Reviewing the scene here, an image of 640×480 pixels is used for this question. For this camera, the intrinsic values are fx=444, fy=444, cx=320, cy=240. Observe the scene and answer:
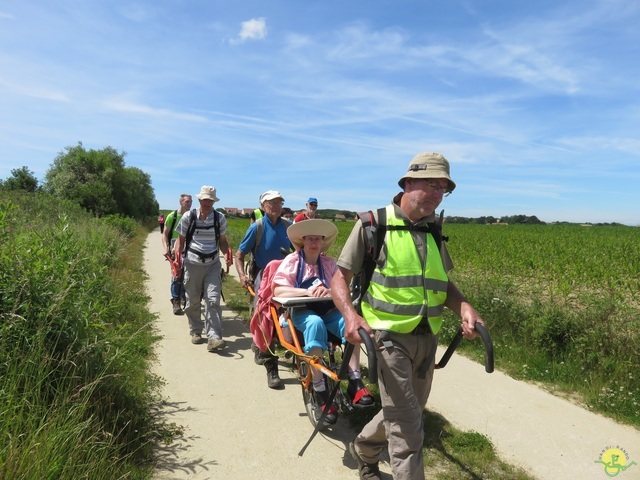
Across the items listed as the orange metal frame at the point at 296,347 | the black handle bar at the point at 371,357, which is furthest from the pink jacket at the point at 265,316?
the black handle bar at the point at 371,357

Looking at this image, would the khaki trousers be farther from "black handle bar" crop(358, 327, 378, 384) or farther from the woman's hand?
the woman's hand

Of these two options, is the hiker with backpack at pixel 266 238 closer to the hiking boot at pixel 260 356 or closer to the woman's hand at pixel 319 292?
the hiking boot at pixel 260 356

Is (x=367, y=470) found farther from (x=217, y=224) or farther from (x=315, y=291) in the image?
(x=217, y=224)

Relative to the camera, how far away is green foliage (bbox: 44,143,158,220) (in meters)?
37.7

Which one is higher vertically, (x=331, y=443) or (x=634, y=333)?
(x=634, y=333)

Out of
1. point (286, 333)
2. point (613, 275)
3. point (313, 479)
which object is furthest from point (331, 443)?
point (613, 275)

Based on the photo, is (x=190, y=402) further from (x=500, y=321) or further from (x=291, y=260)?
(x=500, y=321)

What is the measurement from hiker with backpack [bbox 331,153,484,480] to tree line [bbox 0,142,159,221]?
3608 cm

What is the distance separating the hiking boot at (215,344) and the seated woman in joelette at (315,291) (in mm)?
1996

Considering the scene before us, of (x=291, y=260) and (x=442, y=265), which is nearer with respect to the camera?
(x=442, y=265)

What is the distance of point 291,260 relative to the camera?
16.2 feet

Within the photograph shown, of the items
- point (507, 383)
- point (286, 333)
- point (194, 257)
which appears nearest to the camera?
point (286, 333)

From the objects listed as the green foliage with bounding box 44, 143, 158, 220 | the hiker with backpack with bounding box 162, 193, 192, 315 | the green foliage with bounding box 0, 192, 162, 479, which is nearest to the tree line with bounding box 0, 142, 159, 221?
the green foliage with bounding box 44, 143, 158, 220

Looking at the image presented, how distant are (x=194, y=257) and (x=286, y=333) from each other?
272cm
